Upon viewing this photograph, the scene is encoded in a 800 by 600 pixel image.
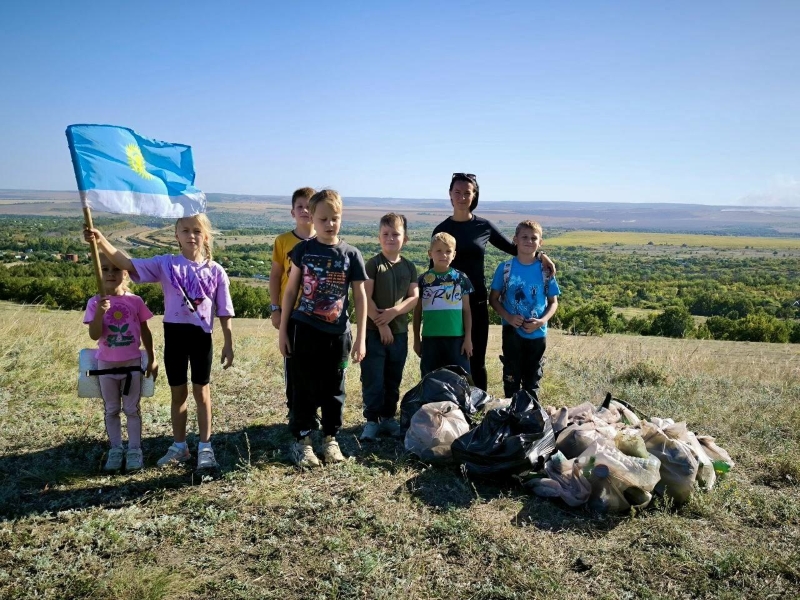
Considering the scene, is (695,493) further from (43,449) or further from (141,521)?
(43,449)

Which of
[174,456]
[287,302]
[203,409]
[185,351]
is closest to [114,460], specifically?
[174,456]

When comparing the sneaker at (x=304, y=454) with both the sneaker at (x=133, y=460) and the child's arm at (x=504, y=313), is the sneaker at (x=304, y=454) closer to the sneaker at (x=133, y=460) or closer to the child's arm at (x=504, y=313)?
the sneaker at (x=133, y=460)

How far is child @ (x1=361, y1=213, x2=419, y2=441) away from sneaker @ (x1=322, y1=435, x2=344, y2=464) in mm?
580

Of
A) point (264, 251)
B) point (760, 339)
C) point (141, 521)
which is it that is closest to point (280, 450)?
point (141, 521)

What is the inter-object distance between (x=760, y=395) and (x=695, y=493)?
3.23 metres

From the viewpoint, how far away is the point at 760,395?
603cm

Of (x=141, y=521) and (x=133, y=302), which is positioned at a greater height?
(x=133, y=302)

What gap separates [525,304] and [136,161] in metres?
3.23

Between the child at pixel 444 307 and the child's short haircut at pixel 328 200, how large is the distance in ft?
3.61

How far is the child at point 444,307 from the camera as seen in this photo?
4.66 metres

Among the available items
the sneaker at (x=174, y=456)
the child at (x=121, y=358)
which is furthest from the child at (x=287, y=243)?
the child at (x=121, y=358)

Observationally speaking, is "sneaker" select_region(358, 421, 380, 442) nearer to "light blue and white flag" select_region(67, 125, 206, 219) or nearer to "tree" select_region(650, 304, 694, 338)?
"light blue and white flag" select_region(67, 125, 206, 219)

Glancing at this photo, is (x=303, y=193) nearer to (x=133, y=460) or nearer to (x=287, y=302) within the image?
(x=287, y=302)

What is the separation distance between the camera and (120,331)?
391 centimetres
